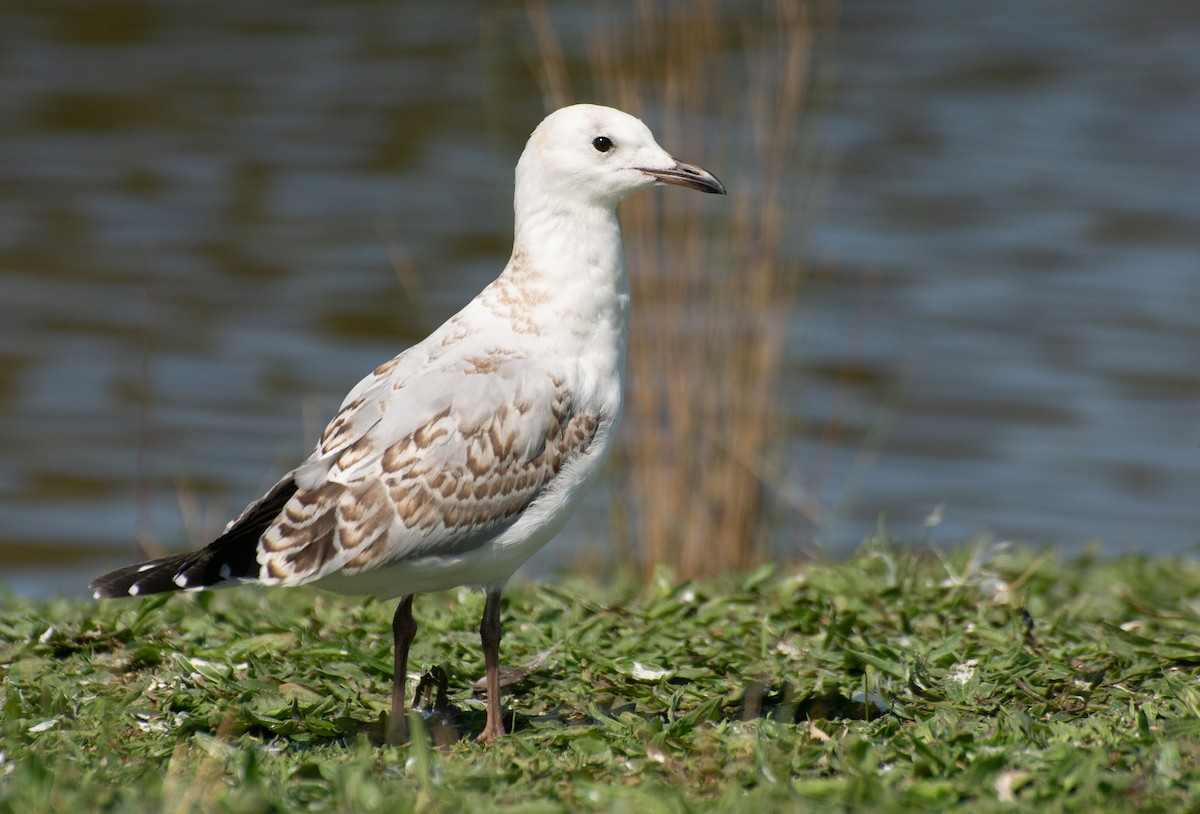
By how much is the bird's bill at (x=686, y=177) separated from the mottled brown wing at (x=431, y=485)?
0.75 metres

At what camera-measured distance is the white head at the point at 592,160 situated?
4898 millimetres

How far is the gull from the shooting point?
4.38 metres

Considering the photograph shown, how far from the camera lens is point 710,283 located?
6.74 meters

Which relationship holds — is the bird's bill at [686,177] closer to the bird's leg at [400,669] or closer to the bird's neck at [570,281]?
the bird's neck at [570,281]

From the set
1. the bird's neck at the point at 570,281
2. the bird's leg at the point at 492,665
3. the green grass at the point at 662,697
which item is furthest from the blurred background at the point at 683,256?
the bird's leg at the point at 492,665

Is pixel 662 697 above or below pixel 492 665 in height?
below

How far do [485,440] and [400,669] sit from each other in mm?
665

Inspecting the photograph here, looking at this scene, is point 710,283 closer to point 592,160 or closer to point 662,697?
point 592,160

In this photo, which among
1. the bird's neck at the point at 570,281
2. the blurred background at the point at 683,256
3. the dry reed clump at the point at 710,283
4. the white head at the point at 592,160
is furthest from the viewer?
the blurred background at the point at 683,256

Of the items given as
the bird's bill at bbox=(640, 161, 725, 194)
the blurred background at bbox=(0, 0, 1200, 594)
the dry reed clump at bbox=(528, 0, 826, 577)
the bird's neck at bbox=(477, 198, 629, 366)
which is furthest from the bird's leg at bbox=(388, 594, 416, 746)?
the dry reed clump at bbox=(528, 0, 826, 577)

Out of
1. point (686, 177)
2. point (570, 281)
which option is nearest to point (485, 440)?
point (570, 281)

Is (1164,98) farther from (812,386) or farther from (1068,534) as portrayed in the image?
(1068,534)

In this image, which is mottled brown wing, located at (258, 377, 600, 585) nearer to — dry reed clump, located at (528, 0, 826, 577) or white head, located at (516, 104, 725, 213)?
white head, located at (516, 104, 725, 213)

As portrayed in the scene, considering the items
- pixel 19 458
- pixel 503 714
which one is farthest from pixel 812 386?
pixel 503 714
